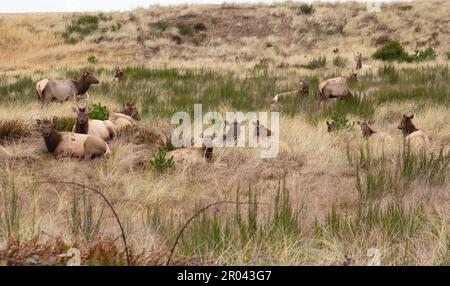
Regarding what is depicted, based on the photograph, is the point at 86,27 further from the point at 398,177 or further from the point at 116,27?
the point at 398,177

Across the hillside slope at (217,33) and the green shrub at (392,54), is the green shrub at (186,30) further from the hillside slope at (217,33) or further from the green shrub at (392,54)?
the green shrub at (392,54)

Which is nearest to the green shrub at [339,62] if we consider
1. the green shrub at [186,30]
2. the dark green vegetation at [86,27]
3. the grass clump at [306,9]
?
the green shrub at [186,30]

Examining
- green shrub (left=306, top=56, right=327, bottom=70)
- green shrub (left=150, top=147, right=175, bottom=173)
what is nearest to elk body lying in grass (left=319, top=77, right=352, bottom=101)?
green shrub (left=150, top=147, right=175, bottom=173)

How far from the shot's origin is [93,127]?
25.1 feet

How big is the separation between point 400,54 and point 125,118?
1829cm

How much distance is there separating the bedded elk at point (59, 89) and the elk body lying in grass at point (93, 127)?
443cm

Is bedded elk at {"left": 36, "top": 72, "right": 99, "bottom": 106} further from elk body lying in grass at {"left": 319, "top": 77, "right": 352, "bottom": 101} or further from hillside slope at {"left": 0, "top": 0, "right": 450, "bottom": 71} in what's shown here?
hillside slope at {"left": 0, "top": 0, "right": 450, "bottom": 71}

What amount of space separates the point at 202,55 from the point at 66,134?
23.7 meters

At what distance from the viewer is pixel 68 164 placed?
20.1ft

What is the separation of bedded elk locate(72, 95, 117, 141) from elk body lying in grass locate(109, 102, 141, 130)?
21 cm

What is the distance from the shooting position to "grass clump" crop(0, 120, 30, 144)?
23.5ft

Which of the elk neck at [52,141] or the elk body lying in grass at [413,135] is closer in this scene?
the elk neck at [52,141]

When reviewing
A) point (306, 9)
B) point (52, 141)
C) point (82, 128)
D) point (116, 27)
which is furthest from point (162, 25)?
point (52, 141)

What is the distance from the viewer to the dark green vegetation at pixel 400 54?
22237mm
